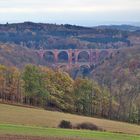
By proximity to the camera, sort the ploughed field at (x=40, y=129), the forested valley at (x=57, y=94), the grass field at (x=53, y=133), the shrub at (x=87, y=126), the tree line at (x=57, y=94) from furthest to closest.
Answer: the tree line at (x=57, y=94) < the forested valley at (x=57, y=94) < the shrub at (x=87, y=126) < the grass field at (x=53, y=133) < the ploughed field at (x=40, y=129)

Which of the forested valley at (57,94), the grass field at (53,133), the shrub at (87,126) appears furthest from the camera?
the forested valley at (57,94)

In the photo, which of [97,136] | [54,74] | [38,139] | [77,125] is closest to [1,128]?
[38,139]

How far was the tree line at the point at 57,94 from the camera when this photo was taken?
8075cm

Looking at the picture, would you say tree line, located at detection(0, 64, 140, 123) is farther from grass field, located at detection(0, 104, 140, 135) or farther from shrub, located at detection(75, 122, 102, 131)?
shrub, located at detection(75, 122, 102, 131)

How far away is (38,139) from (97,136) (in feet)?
23.0

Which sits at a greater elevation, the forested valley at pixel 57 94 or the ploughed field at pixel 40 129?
the ploughed field at pixel 40 129

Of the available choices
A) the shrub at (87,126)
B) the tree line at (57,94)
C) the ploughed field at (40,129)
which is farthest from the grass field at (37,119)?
the tree line at (57,94)

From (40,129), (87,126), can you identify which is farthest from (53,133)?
(87,126)

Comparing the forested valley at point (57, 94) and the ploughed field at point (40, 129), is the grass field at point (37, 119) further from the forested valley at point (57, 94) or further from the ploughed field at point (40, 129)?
the forested valley at point (57, 94)

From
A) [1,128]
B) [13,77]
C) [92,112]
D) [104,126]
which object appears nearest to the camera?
[1,128]

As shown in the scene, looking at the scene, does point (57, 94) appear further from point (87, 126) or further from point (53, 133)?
point (53, 133)

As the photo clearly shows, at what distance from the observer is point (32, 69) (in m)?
82.8

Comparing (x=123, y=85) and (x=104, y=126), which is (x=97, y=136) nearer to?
(x=104, y=126)

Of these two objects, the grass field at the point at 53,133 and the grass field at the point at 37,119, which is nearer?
the grass field at the point at 53,133
